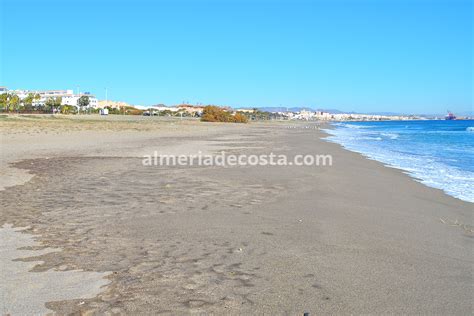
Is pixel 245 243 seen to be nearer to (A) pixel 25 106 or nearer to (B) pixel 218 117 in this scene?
(B) pixel 218 117

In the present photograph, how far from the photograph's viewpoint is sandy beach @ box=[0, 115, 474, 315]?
3420 mm

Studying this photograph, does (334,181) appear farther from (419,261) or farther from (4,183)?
(4,183)

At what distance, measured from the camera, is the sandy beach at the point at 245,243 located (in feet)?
11.2

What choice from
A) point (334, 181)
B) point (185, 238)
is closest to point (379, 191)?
point (334, 181)

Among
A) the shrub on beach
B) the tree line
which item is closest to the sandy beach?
the shrub on beach

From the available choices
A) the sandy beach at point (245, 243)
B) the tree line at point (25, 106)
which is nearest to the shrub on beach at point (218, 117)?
the tree line at point (25, 106)

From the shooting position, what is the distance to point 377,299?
345cm

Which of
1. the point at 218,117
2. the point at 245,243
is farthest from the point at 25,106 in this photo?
the point at 245,243

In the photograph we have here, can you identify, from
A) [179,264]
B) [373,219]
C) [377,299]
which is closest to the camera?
[377,299]

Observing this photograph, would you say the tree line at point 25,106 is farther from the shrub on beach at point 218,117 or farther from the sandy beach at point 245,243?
the sandy beach at point 245,243

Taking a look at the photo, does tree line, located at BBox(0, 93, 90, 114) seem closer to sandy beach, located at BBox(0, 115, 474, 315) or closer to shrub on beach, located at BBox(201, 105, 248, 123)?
shrub on beach, located at BBox(201, 105, 248, 123)

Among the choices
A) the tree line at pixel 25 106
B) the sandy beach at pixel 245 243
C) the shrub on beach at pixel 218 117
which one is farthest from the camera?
the shrub on beach at pixel 218 117

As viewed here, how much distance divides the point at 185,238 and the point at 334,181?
598 cm

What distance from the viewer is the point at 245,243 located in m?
4.99
